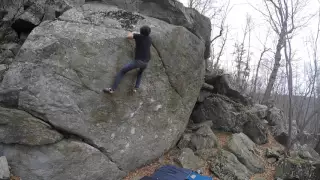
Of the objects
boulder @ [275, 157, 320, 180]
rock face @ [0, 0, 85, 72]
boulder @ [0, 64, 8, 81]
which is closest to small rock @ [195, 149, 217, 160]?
boulder @ [275, 157, 320, 180]

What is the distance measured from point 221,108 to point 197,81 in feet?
8.04

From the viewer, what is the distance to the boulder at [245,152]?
33.1 feet

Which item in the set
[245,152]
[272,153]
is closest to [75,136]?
[245,152]

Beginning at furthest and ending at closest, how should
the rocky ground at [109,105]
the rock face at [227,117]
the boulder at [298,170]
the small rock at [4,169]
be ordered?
the rock face at [227,117] → the boulder at [298,170] → the rocky ground at [109,105] → the small rock at [4,169]

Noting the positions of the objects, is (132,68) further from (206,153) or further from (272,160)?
(272,160)

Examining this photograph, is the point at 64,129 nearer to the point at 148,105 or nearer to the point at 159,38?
the point at 148,105

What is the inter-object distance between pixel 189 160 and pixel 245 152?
9.10ft

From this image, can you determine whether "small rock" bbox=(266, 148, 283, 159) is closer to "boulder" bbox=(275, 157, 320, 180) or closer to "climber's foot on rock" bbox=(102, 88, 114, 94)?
"boulder" bbox=(275, 157, 320, 180)

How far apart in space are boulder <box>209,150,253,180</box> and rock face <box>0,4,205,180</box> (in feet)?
5.94

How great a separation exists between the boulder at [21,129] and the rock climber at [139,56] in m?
2.15

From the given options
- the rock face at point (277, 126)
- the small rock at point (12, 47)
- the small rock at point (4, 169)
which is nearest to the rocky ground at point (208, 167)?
the rock face at point (277, 126)

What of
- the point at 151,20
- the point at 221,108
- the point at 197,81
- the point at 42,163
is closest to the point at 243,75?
the point at 221,108

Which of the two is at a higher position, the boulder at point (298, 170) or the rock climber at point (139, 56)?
the rock climber at point (139, 56)

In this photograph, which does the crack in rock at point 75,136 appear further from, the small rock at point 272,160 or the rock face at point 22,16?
the small rock at point 272,160
